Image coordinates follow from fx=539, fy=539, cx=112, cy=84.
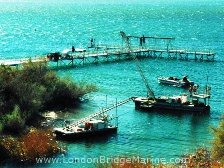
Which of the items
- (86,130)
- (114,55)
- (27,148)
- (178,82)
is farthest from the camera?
(114,55)

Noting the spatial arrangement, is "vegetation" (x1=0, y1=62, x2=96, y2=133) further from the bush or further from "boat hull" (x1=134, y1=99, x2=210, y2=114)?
the bush

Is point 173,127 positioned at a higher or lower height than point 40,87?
lower

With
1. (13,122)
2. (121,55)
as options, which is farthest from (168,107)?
(121,55)

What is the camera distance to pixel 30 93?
60.1 meters

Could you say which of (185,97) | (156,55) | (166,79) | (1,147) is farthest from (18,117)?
(156,55)

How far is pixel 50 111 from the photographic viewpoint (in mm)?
67062

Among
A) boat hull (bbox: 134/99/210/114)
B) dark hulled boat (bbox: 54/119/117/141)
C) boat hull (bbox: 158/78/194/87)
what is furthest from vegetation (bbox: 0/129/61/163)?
boat hull (bbox: 158/78/194/87)

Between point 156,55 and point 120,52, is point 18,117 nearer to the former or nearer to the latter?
point 120,52

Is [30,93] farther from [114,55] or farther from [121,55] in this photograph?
[121,55]

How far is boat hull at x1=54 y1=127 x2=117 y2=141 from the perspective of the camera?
55.8 meters

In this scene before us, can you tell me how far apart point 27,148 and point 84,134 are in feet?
32.5

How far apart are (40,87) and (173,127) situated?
646 inches

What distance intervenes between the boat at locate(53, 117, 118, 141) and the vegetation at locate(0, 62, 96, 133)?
4217mm

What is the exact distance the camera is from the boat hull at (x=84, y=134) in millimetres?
55781
